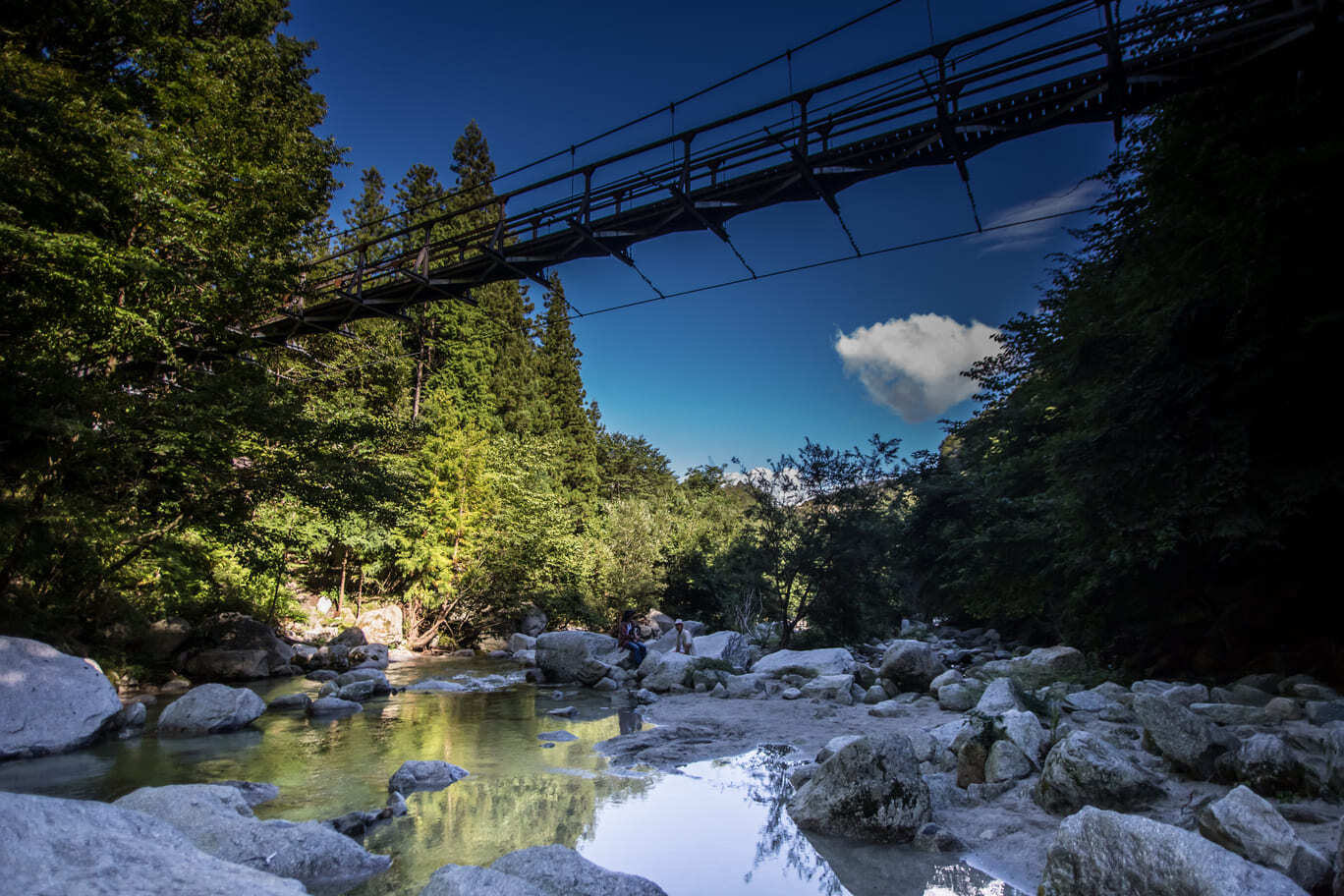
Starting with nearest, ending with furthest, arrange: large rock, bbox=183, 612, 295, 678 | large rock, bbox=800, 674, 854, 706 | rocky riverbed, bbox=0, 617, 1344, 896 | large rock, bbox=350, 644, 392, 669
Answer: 1. rocky riverbed, bbox=0, 617, 1344, 896
2. large rock, bbox=800, 674, 854, 706
3. large rock, bbox=183, 612, 295, 678
4. large rock, bbox=350, 644, 392, 669

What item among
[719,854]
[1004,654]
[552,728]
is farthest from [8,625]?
[1004,654]

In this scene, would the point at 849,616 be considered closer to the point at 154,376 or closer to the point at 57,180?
the point at 154,376

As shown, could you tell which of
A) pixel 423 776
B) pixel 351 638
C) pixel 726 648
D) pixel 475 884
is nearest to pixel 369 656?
pixel 351 638

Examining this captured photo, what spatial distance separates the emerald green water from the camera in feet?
14.6

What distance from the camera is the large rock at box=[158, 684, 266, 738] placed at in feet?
27.4

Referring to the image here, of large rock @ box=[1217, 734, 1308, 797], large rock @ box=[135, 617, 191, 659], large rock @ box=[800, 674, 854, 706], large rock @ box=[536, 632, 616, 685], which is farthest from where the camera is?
large rock @ box=[536, 632, 616, 685]

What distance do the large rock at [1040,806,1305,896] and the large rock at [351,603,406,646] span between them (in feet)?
65.2

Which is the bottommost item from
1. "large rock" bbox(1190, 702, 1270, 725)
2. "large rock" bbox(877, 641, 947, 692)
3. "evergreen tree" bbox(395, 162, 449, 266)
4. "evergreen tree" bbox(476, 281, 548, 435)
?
"large rock" bbox(877, 641, 947, 692)

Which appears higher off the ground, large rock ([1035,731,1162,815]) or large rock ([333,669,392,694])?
large rock ([1035,731,1162,815])

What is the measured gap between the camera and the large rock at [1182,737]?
16.3 ft

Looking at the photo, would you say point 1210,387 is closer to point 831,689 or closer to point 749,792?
point 749,792

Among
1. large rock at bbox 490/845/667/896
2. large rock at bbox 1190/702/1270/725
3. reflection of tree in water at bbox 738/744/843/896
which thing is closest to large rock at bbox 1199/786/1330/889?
reflection of tree in water at bbox 738/744/843/896

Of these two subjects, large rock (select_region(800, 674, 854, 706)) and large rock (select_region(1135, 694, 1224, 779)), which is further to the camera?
large rock (select_region(800, 674, 854, 706))

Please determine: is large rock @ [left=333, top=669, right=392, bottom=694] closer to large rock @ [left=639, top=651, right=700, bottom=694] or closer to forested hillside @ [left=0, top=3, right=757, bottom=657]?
forested hillside @ [left=0, top=3, right=757, bottom=657]
